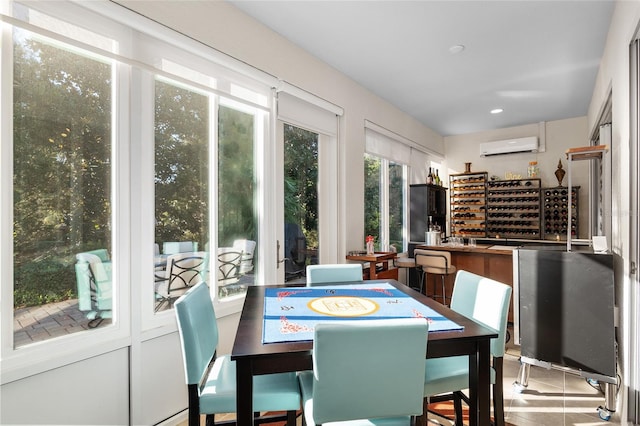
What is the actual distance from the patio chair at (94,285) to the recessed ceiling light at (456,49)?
3310mm

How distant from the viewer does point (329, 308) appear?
1.72m

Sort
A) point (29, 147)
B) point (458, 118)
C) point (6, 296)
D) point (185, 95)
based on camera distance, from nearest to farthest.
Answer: point (6, 296) → point (29, 147) → point (185, 95) → point (458, 118)

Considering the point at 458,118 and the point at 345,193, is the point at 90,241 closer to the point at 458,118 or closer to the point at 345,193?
the point at 345,193

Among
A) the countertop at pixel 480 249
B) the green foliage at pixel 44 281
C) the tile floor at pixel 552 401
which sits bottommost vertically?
the tile floor at pixel 552 401

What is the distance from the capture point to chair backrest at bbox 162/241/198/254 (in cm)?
219

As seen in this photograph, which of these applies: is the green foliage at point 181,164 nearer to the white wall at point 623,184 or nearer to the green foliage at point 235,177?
the green foliage at point 235,177

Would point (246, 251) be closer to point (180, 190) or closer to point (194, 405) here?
point (180, 190)

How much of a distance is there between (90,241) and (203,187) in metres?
0.82

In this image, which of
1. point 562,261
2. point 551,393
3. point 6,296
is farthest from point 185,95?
point 551,393

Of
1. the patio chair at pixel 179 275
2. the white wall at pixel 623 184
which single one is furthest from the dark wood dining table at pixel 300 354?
the white wall at pixel 623 184

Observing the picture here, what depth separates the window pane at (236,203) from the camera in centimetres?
258

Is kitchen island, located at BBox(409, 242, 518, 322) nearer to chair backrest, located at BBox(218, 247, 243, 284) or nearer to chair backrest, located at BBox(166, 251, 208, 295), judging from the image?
chair backrest, located at BBox(218, 247, 243, 284)

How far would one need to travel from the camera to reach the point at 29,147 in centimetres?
159

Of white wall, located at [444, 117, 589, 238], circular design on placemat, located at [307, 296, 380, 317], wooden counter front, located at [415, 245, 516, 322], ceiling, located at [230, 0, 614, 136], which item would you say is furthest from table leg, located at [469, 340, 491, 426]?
white wall, located at [444, 117, 589, 238]
